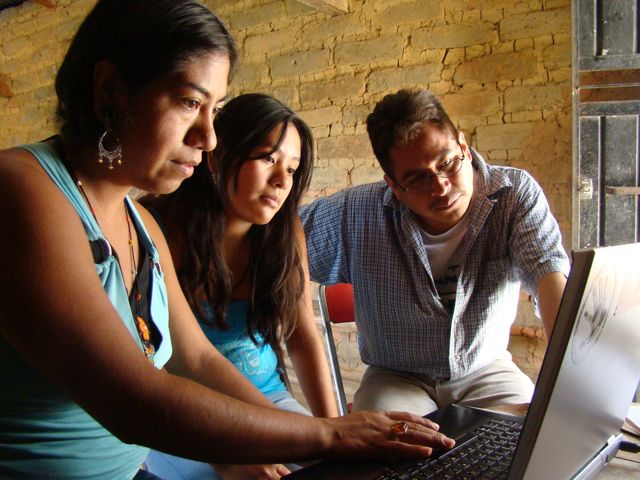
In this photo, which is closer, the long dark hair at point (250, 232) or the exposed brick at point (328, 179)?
the long dark hair at point (250, 232)

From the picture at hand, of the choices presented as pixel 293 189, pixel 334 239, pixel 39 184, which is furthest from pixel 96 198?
pixel 334 239

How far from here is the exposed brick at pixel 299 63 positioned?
13.5ft

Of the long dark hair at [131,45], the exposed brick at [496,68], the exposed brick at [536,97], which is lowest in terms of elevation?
the long dark hair at [131,45]

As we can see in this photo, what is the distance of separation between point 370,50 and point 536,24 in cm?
107

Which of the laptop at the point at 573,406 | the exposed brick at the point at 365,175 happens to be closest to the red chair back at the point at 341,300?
the laptop at the point at 573,406

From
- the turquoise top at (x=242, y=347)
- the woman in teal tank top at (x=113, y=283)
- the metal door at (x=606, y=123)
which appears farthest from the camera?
the metal door at (x=606, y=123)

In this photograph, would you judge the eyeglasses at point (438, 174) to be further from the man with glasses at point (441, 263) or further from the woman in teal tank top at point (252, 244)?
the woman in teal tank top at point (252, 244)

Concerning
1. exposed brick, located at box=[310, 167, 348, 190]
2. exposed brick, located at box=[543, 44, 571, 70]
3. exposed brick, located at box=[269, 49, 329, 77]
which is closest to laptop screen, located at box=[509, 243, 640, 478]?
exposed brick, located at box=[543, 44, 571, 70]

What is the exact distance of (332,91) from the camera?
409cm

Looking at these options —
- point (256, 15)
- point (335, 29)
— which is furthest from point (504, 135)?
point (256, 15)

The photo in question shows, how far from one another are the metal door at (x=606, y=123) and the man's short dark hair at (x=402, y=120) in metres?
1.43

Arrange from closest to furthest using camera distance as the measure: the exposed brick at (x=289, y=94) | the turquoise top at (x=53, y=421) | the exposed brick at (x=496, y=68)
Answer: the turquoise top at (x=53, y=421), the exposed brick at (x=496, y=68), the exposed brick at (x=289, y=94)

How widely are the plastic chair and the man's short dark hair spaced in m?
0.57

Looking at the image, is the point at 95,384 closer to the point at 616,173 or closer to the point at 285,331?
the point at 285,331
